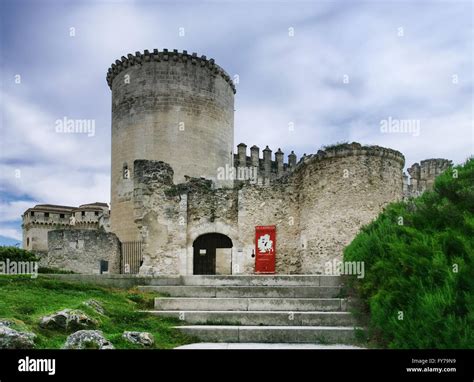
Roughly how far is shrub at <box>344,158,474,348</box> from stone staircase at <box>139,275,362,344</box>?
0.82 meters

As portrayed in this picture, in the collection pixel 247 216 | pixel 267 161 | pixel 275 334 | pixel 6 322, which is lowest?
pixel 275 334

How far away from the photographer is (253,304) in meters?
8.86

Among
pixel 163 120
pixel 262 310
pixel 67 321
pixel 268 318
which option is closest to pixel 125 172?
pixel 163 120

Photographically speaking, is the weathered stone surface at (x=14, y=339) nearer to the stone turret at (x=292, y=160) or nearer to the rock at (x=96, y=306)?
the rock at (x=96, y=306)

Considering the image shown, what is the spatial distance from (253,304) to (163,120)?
1958 cm

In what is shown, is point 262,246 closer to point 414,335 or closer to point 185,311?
point 185,311

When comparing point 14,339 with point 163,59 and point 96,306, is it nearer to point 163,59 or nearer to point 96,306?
point 96,306

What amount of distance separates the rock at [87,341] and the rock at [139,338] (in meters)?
0.53

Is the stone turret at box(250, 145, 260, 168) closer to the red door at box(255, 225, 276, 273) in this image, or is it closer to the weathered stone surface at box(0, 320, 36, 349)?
the red door at box(255, 225, 276, 273)

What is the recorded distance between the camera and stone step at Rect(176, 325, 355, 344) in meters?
7.20

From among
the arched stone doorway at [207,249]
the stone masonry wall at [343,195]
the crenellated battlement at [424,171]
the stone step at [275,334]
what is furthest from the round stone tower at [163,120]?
the stone step at [275,334]

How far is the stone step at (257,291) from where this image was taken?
30.8ft

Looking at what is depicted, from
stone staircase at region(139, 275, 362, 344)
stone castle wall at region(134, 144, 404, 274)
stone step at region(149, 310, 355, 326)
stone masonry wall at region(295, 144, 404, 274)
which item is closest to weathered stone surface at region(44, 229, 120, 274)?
stone castle wall at region(134, 144, 404, 274)

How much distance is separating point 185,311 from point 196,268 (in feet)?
35.0
